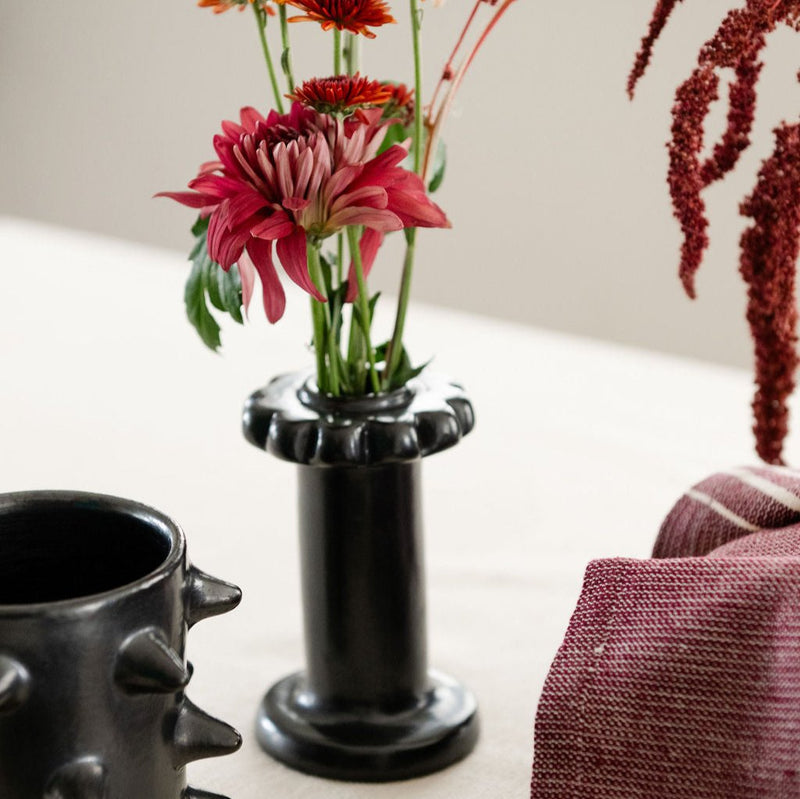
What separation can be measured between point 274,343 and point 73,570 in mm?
640

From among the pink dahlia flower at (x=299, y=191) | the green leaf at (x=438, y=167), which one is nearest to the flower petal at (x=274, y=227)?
the pink dahlia flower at (x=299, y=191)

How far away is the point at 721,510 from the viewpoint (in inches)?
17.8

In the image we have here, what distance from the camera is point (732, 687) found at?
1.17 ft

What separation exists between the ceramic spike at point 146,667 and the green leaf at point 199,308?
17 centimetres

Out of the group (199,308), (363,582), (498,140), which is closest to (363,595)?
(363,582)

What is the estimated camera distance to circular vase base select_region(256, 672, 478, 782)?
47 centimetres

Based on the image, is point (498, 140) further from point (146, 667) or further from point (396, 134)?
point (146, 667)

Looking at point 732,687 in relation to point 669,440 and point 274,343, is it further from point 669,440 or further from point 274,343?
point 274,343

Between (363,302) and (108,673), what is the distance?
0.17 m

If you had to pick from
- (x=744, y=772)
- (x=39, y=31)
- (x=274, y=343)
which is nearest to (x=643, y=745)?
(x=744, y=772)

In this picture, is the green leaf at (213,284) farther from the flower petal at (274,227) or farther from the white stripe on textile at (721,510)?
the white stripe on textile at (721,510)

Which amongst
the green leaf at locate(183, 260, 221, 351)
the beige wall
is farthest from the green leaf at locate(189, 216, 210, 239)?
the beige wall

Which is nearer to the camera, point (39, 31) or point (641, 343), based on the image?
point (641, 343)

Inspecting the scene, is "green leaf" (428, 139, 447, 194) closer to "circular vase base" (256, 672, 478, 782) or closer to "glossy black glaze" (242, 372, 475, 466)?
"glossy black glaze" (242, 372, 475, 466)
